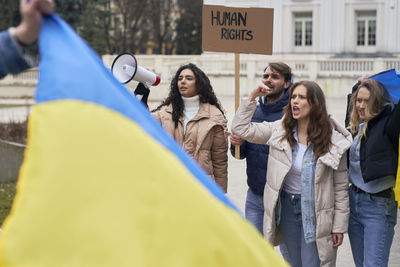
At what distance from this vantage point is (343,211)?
16.6 feet

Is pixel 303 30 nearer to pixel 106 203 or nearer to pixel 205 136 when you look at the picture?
pixel 205 136

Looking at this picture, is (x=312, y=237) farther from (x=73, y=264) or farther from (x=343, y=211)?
(x=73, y=264)

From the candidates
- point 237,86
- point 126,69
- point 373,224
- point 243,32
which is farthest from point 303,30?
point 373,224

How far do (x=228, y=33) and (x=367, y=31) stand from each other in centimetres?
4359

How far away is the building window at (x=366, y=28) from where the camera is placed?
1901 inches

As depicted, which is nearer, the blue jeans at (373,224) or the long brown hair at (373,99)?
the blue jeans at (373,224)

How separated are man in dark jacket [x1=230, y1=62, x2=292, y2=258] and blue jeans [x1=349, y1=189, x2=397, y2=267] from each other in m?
0.72

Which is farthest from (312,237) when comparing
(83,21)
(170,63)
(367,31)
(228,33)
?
(367,31)

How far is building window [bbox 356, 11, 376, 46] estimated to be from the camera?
4828cm

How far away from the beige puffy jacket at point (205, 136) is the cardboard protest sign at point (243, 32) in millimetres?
848

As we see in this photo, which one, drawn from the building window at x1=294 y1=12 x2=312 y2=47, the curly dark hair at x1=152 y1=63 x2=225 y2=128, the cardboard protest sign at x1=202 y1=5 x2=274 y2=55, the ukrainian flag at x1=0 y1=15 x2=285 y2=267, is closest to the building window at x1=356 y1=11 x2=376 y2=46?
the building window at x1=294 y1=12 x2=312 y2=47

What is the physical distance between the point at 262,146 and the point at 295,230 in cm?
80

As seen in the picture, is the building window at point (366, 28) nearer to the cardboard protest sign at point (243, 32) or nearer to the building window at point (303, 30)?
the building window at point (303, 30)

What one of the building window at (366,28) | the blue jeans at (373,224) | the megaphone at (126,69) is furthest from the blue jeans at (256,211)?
the building window at (366,28)
